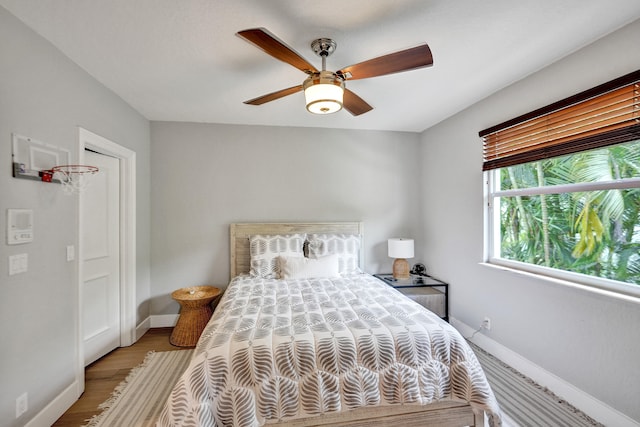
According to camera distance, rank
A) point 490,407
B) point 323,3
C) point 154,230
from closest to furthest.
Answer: point 323,3 < point 490,407 < point 154,230

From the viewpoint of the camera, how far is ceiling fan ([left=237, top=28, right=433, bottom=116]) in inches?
55.6

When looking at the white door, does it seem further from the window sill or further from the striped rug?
the window sill

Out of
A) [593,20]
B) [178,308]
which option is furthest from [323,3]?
[178,308]

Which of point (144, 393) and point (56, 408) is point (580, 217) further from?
point (56, 408)

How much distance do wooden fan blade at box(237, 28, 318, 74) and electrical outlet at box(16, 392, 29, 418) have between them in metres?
2.34

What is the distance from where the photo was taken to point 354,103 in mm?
2111

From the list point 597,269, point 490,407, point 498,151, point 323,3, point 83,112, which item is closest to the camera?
point 323,3

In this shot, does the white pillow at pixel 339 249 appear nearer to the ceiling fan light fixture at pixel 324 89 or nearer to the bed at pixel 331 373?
the bed at pixel 331 373

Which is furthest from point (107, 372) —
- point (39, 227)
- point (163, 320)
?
point (39, 227)

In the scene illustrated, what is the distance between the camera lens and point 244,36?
4.28ft

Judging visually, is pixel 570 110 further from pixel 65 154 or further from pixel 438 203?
pixel 65 154

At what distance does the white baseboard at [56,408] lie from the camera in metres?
1.69

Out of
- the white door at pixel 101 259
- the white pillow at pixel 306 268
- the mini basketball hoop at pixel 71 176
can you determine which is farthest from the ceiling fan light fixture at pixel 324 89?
the white door at pixel 101 259

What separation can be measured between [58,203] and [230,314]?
1.42 metres
